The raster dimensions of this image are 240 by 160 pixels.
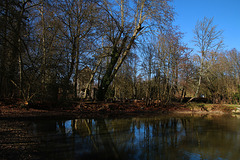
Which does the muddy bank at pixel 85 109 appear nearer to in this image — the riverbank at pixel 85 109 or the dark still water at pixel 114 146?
the riverbank at pixel 85 109

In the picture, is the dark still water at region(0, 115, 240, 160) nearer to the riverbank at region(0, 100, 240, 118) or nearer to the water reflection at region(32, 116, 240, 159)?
the water reflection at region(32, 116, 240, 159)

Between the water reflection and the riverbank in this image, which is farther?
the riverbank

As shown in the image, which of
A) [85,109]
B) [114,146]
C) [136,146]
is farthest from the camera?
[85,109]

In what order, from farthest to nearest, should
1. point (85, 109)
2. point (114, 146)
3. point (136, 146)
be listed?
1. point (85, 109)
2. point (136, 146)
3. point (114, 146)

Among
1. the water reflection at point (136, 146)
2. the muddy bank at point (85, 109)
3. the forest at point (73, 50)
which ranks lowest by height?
the water reflection at point (136, 146)

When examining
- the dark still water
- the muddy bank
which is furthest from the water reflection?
the muddy bank

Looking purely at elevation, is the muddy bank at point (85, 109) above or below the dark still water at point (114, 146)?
above

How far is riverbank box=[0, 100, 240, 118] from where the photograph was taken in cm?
965

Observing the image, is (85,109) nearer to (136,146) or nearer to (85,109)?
(85,109)

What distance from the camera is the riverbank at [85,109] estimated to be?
965 cm

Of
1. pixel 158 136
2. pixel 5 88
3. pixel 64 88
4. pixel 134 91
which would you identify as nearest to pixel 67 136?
pixel 158 136

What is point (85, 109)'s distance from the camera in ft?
39.5

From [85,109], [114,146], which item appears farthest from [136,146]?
[85,109]

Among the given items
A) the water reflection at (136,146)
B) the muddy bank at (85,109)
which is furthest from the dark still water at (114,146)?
the muddy bank at (85,109)
